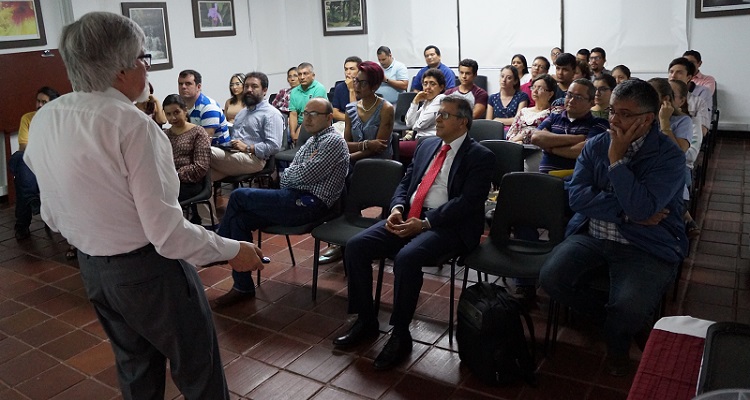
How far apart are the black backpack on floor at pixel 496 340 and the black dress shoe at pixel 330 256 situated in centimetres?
161

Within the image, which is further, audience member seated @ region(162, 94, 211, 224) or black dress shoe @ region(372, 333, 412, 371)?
audience member seated @ region(162, 94, 211, 224)

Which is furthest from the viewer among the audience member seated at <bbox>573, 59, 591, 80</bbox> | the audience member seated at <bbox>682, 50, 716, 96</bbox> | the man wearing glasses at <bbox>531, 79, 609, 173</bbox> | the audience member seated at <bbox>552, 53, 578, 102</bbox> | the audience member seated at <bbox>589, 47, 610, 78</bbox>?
the audience member seated at <bbox>589, 47, 610, 78</bbox>

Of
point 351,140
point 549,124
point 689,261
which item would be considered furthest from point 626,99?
point 351,140

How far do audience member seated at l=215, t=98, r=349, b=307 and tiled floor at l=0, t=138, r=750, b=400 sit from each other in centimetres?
41

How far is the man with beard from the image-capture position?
495cm

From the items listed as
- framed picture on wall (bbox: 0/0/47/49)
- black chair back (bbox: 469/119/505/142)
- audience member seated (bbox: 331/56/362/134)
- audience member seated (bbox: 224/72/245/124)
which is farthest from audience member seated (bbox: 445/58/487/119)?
framed picture on wall (bbox: 0/0/47/49)

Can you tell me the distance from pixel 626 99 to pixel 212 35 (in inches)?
258

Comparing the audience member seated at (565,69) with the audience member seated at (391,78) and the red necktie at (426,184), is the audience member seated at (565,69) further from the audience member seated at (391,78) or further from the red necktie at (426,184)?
the red necktie at (426,184)

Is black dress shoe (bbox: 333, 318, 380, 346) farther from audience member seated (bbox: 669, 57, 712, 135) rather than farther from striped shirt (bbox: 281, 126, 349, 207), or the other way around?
audience member seated (bbox: 669, 57, 712, 135)

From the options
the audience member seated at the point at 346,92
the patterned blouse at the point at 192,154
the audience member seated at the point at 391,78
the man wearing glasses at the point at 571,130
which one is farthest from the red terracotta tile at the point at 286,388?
the audience member seated at the point at 391,78

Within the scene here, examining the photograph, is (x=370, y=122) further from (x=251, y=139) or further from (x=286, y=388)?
(x=286, y=388)

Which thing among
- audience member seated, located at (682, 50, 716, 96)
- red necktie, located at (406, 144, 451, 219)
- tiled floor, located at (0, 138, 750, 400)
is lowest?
tiled floor, located at (0, 138, 750, 400)

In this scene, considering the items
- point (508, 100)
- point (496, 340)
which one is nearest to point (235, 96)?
point (508, 100)

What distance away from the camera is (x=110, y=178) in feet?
5.29
